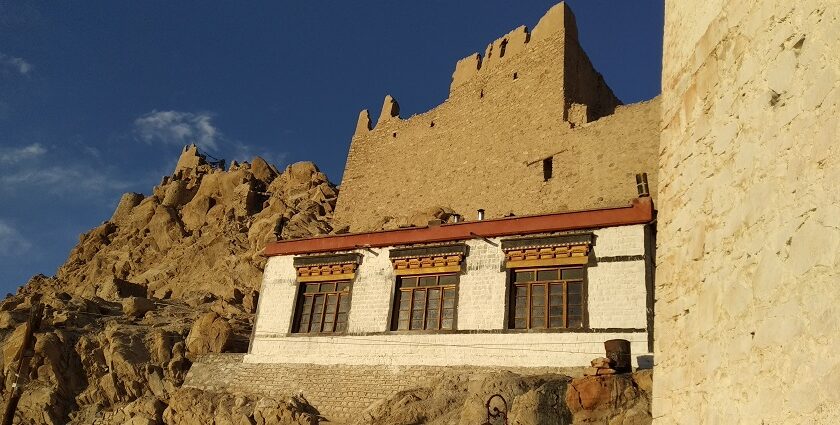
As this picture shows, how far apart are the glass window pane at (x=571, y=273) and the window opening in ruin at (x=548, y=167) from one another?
941 cm

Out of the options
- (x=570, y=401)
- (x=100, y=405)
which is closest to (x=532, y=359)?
(x=570, y=401)

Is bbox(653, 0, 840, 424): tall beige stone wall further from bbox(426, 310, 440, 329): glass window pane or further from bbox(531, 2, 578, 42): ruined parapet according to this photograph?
bbox(531, 2, 578, 42): ruined parapet

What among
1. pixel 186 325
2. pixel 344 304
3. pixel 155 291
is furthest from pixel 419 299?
pixel 155 291

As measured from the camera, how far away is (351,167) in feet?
106

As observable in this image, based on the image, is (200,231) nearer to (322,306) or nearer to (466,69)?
(466,69)

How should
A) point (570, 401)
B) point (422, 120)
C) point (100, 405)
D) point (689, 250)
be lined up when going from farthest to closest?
point (422, 120)
point (100, 405)
point (570, 401)
point (689, 250)

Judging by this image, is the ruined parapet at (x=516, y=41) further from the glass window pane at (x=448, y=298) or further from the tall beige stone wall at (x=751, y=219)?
the tall beige stone wall at (x=751, y=219)

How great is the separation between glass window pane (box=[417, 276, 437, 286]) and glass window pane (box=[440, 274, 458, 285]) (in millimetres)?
181

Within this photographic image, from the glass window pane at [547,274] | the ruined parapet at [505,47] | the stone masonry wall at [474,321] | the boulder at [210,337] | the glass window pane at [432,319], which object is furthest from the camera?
the ruined parapet at [505,47]

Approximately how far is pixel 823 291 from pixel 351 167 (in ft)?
97.6

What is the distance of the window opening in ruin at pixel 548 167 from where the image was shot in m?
23.8

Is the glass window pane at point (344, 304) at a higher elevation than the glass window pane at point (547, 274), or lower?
lower

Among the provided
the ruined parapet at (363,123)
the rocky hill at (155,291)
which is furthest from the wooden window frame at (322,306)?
the ruined parapet at (363,123)

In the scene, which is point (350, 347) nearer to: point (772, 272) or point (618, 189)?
point (618, 189)
